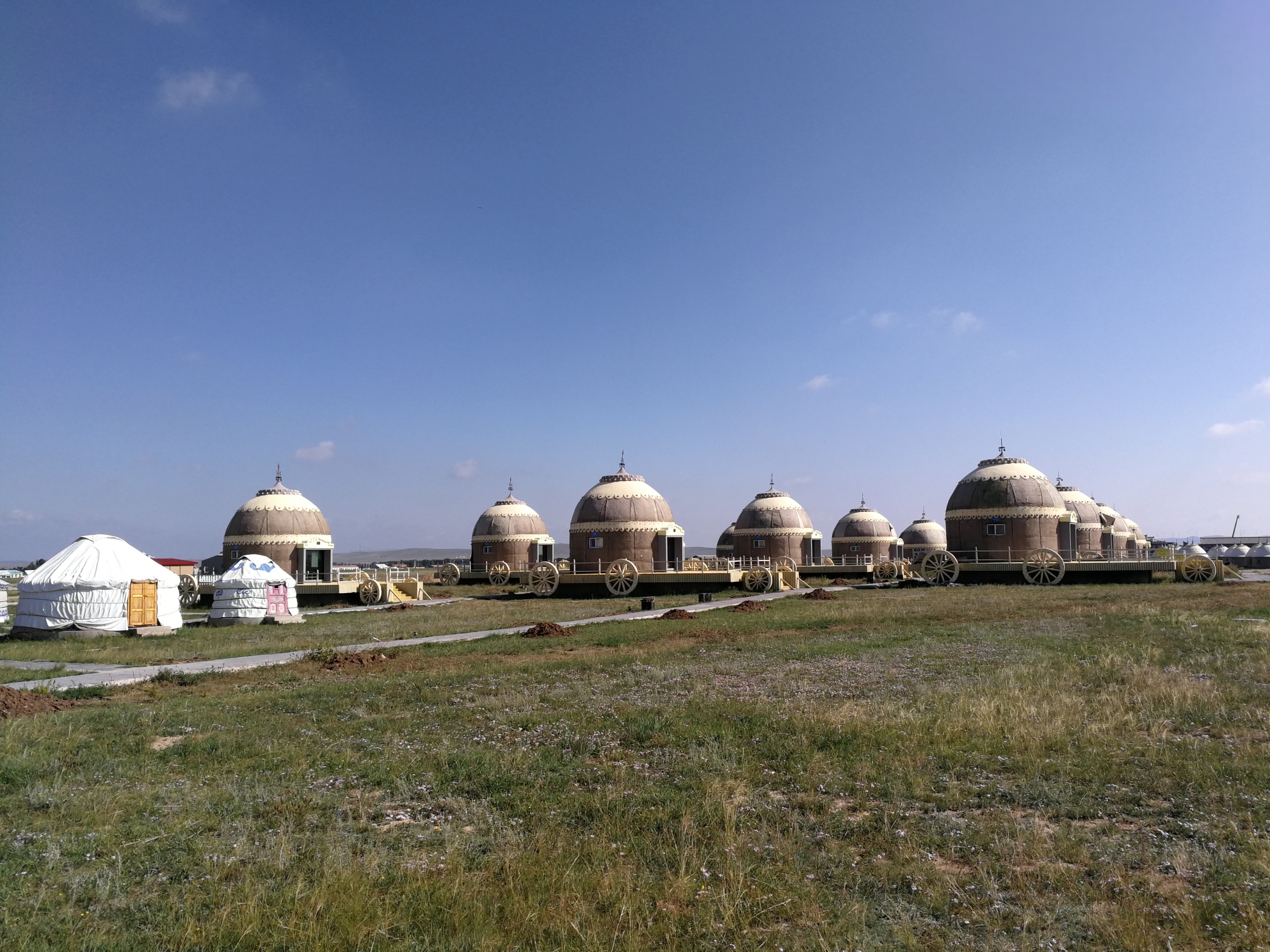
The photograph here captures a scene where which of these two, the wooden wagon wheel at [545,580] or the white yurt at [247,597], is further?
the wooden wagon wheel at [545,580]

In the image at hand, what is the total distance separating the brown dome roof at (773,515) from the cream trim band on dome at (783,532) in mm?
183

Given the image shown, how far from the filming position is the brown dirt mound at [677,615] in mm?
27184

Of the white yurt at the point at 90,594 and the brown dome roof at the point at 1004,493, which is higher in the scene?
the brown dome roof at the point at 1004,493

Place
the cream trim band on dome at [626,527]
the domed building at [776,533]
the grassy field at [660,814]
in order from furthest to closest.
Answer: the domed building at [776,533]
the cream trim band on dome at [626,527]
the grassy field at [660,814]

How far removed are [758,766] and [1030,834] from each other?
2.82 m

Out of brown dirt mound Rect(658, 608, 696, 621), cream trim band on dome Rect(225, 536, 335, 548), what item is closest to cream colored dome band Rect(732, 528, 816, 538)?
brown dirt mound Rect(658, 608, 696, 621)

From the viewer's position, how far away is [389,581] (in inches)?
1651

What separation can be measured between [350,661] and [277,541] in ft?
103

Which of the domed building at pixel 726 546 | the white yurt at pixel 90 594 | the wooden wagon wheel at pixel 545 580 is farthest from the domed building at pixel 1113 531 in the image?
the white yurt at pixel 90 594

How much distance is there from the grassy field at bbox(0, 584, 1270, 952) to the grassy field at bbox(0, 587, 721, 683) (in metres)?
7.57

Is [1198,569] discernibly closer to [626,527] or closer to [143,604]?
[626,527]

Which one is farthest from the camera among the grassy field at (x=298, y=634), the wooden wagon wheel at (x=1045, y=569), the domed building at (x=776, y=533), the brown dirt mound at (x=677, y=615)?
the domed building at (x=776, y=533)

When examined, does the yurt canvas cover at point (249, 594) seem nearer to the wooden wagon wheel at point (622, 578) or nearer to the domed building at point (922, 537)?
the wooden wagon wheel at point (622, 578)

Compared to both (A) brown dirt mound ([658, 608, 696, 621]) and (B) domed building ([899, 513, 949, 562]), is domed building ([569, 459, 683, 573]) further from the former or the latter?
(B) domed building ([899, 513, 949, 562])
